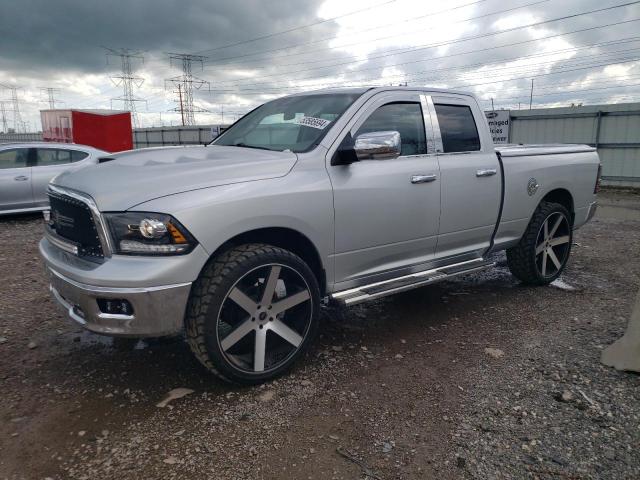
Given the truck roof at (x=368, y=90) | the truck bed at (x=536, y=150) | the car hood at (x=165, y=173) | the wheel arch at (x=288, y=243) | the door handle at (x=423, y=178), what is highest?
the truck roof at (x=368, y=90)

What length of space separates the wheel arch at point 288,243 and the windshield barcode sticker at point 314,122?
0.84m

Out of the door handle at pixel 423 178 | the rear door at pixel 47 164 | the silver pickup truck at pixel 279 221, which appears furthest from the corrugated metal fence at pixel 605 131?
the rear door at pixel 47 164

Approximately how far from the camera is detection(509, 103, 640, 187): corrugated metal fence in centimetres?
1477

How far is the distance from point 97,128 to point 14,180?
15466 millimetres

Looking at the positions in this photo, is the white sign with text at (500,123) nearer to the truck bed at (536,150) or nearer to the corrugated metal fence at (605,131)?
the corrugated metal fence at (605,131)

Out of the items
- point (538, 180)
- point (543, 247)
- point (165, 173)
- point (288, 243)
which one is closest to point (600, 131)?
point (543, 247)

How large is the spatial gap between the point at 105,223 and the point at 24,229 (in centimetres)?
690

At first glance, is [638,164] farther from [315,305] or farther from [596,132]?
[315,305]

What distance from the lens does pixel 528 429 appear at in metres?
2.63

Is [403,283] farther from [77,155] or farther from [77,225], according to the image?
[77,155]

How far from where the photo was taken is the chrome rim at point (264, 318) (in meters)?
2.90

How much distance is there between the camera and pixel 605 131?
15359mm

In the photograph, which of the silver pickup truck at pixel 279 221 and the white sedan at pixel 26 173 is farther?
the white sedan at pixel 26 173

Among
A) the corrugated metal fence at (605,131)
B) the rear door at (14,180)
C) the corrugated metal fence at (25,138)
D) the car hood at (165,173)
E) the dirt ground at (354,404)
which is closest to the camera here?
the dirt ground at (354,404)
